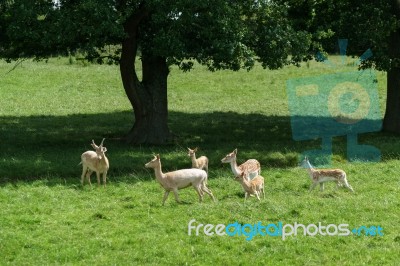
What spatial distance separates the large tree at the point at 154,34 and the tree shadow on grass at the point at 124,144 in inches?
82.8

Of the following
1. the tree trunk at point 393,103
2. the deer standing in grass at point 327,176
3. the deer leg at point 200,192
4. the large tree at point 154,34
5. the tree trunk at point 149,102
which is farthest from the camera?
the tree trunk at point 393,103

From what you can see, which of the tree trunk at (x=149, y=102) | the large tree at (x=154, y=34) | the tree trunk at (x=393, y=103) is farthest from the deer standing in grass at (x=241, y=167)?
the tree trunk at (x=393, y=103)

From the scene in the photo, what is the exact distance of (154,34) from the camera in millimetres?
24031

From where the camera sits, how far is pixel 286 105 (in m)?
37.2

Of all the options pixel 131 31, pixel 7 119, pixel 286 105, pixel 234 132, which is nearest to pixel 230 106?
pixel 286 105

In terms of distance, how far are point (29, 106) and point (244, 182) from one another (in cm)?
2151

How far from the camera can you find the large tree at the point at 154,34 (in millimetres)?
21719

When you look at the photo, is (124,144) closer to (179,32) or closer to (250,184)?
(179,32)

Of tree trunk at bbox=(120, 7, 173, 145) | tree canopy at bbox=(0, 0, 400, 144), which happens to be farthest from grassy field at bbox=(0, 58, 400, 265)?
tree canopy at bbox=(0, 0, 400, 144)

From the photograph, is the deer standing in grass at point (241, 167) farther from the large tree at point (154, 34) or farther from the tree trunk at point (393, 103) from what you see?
the tree trunk at point (393, 103)

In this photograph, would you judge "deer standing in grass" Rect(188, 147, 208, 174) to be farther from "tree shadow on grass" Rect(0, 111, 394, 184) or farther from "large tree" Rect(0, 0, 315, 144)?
"large tree" Rect(0, 0, 315, 144)

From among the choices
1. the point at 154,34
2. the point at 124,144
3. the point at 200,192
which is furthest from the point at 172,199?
the point at 154,34

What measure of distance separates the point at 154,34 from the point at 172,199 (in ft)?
28.9

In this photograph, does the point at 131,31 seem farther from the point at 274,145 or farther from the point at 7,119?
the point at 7,119
